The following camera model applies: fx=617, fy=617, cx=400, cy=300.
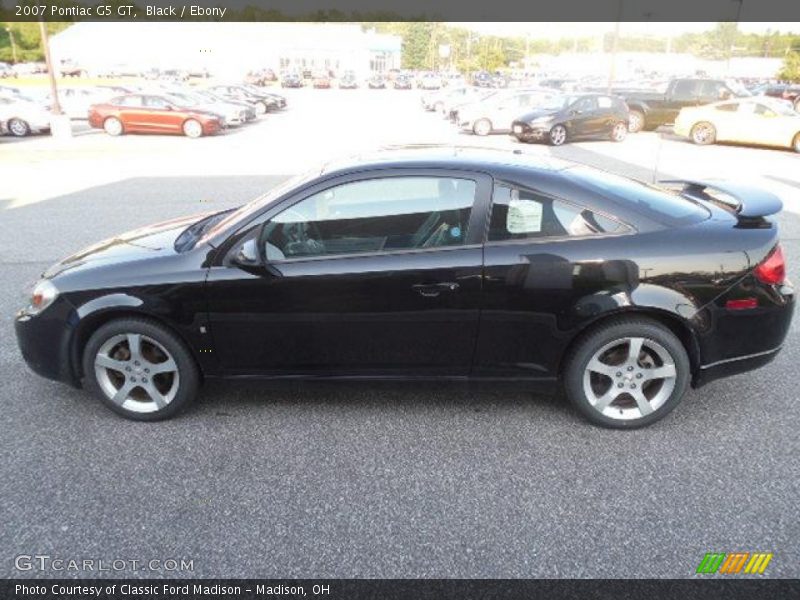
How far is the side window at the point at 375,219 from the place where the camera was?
134 inches

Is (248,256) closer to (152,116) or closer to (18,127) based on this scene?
(152,116)

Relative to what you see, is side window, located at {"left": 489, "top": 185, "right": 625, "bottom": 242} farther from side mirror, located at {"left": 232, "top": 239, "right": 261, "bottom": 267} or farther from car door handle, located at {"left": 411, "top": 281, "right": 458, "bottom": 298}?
side mirror, located at {"left": 232, "top": 239, "right": 261, "bottom": 267}

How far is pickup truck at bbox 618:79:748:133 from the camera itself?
69.7ft

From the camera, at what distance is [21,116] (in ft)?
66.8

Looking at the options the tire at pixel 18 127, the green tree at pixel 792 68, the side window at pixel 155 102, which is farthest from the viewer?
the green tree at pixel 792 68

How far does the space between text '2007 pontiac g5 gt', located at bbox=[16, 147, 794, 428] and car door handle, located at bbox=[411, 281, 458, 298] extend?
0.02 metres

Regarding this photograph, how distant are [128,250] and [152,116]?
2004 cm

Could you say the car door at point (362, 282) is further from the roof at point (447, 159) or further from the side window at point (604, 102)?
the side window at point (604, 102)

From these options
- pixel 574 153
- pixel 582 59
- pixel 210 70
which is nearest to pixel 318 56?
pixel 210 70

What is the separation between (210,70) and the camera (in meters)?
66.6

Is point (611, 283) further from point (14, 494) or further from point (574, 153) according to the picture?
point (574, 153)

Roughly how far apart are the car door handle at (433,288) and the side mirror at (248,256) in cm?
87

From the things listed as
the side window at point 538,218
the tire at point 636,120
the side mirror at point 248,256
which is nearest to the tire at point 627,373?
the side window at point 538,218

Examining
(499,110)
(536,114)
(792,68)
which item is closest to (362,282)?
(536,114)
